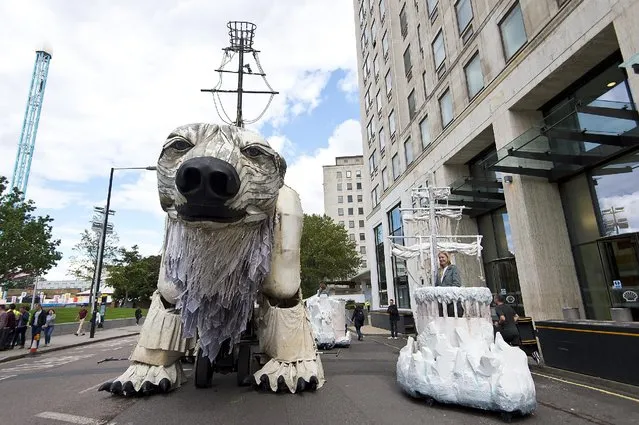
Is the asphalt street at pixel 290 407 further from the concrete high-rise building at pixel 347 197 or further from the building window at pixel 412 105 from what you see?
the concrete high-rise building at pixel 347 197

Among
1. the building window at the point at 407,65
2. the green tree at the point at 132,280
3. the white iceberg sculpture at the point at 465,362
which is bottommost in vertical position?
the white iceberg sculpture at the point at 465,362

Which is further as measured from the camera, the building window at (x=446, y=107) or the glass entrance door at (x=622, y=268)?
the building window at (x=446, y=107)

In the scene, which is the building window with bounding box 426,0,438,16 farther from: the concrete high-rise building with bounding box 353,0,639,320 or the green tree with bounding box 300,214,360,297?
the green tree with bounding box 300,214,360,297

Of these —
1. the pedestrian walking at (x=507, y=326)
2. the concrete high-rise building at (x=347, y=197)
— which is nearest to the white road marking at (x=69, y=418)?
the pedestrian walking at (x=507, y=326)

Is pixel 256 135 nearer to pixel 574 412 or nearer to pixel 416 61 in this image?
pixel 574 412

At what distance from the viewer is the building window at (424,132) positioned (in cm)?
1610

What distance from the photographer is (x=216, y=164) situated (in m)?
2.25

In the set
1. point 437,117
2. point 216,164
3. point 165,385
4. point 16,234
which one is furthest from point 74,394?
point 16,234

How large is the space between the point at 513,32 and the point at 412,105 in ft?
25.7

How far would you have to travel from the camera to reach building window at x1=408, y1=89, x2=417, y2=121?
57.9ft

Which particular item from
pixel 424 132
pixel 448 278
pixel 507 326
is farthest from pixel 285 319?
pixel 424 132

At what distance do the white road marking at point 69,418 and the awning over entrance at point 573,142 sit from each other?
8962 mm

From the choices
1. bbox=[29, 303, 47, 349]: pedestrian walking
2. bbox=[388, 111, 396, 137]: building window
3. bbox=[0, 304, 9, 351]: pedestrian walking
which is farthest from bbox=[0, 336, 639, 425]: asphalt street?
bbox=[388, 111, 396, 137]: building window

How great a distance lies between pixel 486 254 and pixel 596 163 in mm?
5618
